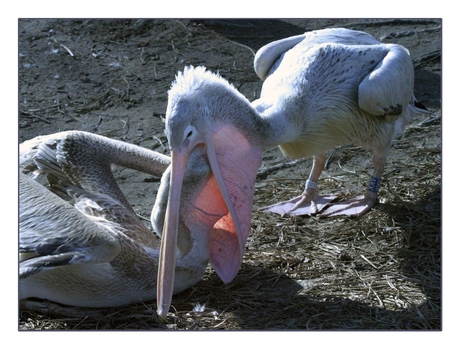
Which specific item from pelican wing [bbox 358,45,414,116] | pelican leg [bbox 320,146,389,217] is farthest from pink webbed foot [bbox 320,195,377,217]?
pelican wing [bbox 358,45,414,116]

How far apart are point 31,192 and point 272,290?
1221 mm

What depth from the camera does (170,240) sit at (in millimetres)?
3113

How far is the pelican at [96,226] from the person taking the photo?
305 cm

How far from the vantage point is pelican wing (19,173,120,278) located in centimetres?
297

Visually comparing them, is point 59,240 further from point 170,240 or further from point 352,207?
point 352,207

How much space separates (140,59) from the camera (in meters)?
6.49

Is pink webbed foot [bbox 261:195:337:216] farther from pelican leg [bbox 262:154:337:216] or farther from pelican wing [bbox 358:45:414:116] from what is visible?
pelican wing [bbox 358:45:414:116]

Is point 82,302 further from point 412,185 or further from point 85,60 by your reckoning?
point 85,60

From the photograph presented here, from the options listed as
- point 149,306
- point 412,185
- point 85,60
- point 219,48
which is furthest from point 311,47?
point 85,60

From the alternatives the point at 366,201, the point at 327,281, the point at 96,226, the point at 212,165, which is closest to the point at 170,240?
the point at 96,226

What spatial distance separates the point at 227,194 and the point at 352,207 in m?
1.29

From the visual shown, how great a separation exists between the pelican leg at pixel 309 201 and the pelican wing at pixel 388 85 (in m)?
0.60

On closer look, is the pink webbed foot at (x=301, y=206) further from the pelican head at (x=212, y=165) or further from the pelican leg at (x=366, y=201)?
the pelican head at (x=212, y=165)

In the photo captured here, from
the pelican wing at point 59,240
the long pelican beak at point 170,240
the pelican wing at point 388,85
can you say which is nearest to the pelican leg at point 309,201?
the pelican wing at point 388,85
